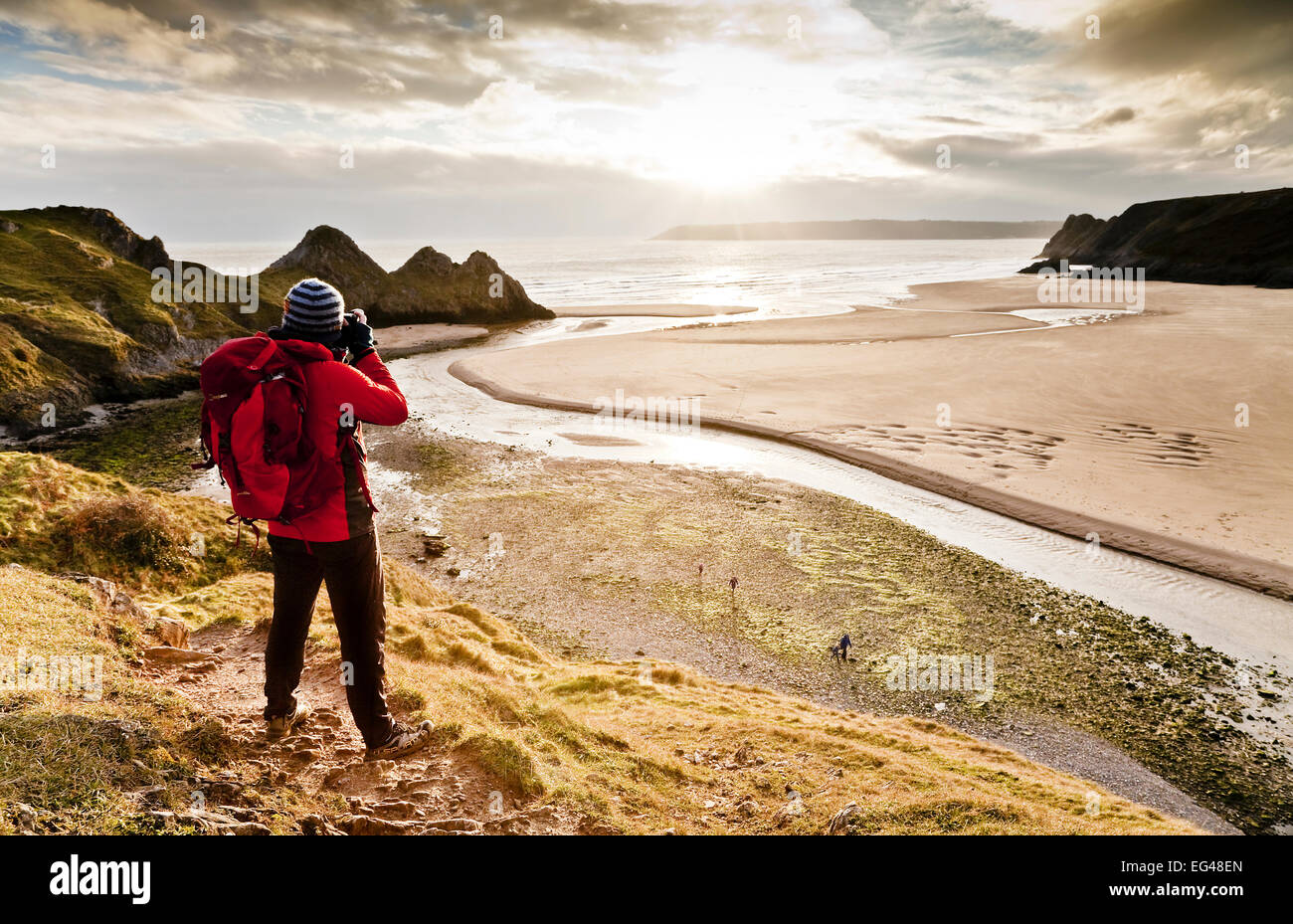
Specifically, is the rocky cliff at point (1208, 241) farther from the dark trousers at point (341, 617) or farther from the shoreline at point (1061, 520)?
the dark trousers at point (341, 617)

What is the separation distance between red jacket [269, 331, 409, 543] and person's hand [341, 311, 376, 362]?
2.2 inches

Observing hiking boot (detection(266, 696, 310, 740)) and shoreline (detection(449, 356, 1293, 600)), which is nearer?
hiking boot (detection(266, 696, 310, 740))

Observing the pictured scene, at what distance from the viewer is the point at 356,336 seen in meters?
4.11

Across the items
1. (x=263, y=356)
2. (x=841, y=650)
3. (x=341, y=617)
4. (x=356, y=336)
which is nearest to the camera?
(x=263, y=356)

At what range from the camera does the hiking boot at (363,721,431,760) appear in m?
4.76

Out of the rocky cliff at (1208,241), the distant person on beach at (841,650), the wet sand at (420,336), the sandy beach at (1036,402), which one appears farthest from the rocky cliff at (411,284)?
the rocky cliff at (1208,241)

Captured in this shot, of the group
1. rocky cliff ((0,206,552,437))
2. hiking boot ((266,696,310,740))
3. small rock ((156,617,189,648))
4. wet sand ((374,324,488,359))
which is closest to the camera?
hiking boot ((266,696,310,740))

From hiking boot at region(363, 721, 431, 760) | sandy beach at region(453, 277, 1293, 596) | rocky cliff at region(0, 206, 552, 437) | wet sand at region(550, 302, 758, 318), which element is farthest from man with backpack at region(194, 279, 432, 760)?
wet sand at region(550, 302, 758, 318)

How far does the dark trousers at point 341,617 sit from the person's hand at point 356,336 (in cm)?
119

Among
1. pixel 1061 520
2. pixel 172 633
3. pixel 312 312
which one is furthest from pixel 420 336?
pixel 312 312

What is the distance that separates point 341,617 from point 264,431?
132 cm

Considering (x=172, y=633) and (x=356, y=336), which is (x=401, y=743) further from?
(x=172, y=633)

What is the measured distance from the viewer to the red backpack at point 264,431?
11.9 feet

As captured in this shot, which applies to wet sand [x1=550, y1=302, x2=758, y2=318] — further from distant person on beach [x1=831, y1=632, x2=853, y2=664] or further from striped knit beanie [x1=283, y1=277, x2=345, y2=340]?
striped knit beanie [x1=283, y1=277, x2=345, y2=340]
